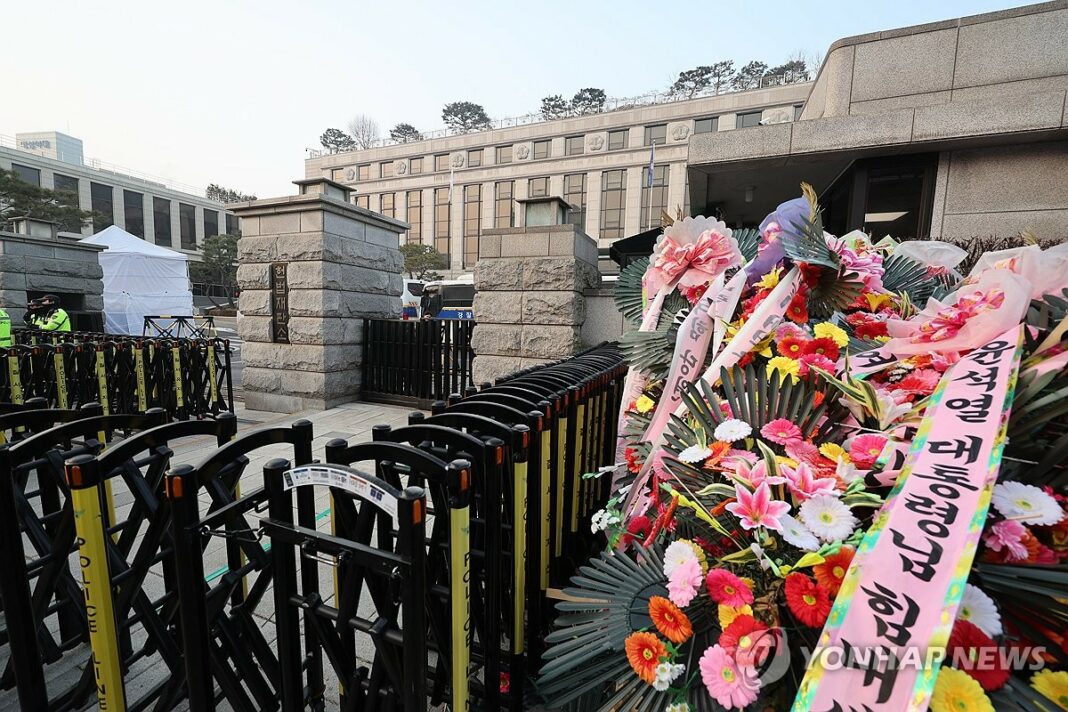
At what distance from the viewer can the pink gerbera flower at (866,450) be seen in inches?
44.4

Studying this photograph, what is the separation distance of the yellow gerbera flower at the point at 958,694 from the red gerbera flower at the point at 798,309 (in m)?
1.26

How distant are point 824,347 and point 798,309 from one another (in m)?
0.33

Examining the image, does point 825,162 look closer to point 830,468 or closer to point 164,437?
point 830,468

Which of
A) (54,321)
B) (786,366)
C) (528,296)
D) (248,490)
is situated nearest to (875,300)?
(786,366)

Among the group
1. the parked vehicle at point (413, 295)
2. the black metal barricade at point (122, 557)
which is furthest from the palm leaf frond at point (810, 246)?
the parked vehicle at point (413, 295)

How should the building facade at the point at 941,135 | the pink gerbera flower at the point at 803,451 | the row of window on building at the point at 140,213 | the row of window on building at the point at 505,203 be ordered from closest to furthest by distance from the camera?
the pink gerbera flower at the point at 803,451
the building facade at the point at 941,135
the row of window on building at the point at 505,203
the row of window on building at the point at 140,213

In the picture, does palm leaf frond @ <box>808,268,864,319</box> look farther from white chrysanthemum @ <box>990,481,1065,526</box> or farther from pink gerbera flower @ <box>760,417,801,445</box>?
white chrysanthemum @ <box>990,481,1065,526</box>

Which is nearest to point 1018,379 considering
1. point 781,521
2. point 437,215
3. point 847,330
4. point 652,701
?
point 781,521

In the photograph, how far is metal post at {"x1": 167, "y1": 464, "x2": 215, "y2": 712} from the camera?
153 centimetres

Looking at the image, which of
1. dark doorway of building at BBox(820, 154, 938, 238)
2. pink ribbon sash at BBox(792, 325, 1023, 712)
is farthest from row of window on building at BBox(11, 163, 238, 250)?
pink ribbon sash at BBox(792, 325, 1023, 712)

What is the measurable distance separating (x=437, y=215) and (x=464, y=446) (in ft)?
179

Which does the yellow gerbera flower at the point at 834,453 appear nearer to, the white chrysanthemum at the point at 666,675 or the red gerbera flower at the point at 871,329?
the white chrysanthemum at the point at 666,675

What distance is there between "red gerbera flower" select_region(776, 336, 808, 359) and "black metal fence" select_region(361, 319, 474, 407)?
6.41 meters

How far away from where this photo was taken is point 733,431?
→ 1.33 metres
